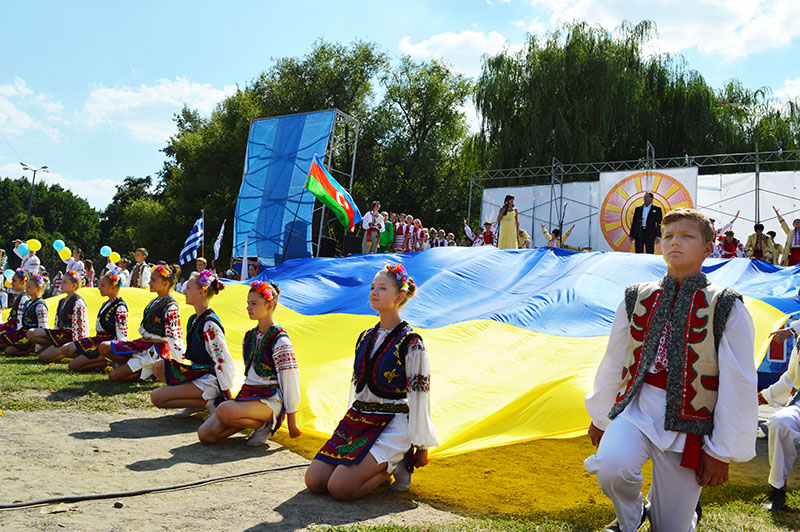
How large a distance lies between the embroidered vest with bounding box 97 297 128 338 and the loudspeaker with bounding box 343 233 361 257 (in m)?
8.73

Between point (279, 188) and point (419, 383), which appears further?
point (279, 188)

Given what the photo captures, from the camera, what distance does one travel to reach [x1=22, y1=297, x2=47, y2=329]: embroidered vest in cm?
862

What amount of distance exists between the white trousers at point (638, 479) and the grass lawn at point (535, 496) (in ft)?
1.58

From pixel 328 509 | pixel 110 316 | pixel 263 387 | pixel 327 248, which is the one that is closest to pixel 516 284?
pixel 263 387

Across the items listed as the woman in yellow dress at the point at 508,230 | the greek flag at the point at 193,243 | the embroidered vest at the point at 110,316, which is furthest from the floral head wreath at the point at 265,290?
the greek flag at the point at 193,243

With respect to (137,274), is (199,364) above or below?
below

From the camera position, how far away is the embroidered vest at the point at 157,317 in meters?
6.04

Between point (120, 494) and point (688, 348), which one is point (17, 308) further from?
point (688, 348)

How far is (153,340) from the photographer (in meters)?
6.32

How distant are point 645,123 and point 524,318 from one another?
15.6 m

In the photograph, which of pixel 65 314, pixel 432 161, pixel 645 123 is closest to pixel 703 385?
pixel 65 314

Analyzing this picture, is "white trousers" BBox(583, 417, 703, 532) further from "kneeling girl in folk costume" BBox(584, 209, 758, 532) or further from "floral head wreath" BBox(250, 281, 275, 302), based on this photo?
"floral head wreath" BBox(250, 281, 275, 302)

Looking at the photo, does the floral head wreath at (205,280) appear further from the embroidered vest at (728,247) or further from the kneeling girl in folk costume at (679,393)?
the embroidered vest at (728,247)

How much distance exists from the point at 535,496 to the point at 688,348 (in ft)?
4.78
